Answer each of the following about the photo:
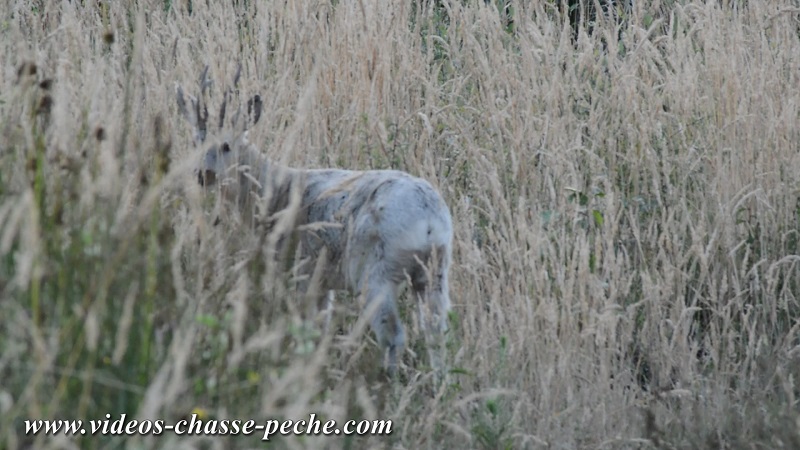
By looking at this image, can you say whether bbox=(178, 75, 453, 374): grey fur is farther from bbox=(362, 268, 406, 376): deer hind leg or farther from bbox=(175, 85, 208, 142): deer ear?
bbox=(175, 85, 208, 142): deer ear

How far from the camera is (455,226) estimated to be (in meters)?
6.34

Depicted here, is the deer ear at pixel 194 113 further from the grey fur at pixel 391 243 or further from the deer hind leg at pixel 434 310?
the deer hind leg at pixel 434 310

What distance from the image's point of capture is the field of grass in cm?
332

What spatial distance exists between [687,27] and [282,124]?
359 centimetres

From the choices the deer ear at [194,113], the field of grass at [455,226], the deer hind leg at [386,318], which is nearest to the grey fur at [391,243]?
the deer hind leg at [386,318]

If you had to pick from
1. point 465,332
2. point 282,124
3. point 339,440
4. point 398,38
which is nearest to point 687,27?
point 398,38

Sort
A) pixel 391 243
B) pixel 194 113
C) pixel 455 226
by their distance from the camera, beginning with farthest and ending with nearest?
pixel 455 226 → pixel 194 113 → pixel 391 243

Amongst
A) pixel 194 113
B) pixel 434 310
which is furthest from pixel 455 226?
pixel 194 113

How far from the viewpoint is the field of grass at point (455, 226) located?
332 centimetres

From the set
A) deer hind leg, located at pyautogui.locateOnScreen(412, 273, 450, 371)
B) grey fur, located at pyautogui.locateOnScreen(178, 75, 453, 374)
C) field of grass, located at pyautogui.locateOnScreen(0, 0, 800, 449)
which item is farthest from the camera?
grey fur, located at pyautogui.locateOnScreen(178, 75, 453, 374)

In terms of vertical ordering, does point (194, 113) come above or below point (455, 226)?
above

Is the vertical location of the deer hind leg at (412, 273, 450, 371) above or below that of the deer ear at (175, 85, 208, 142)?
below

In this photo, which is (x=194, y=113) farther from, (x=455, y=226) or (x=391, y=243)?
(x=455, y=226)

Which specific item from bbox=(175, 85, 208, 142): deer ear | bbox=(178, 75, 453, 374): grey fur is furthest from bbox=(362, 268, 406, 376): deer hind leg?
bbox=(175, 85, 208, 142): deer ear
